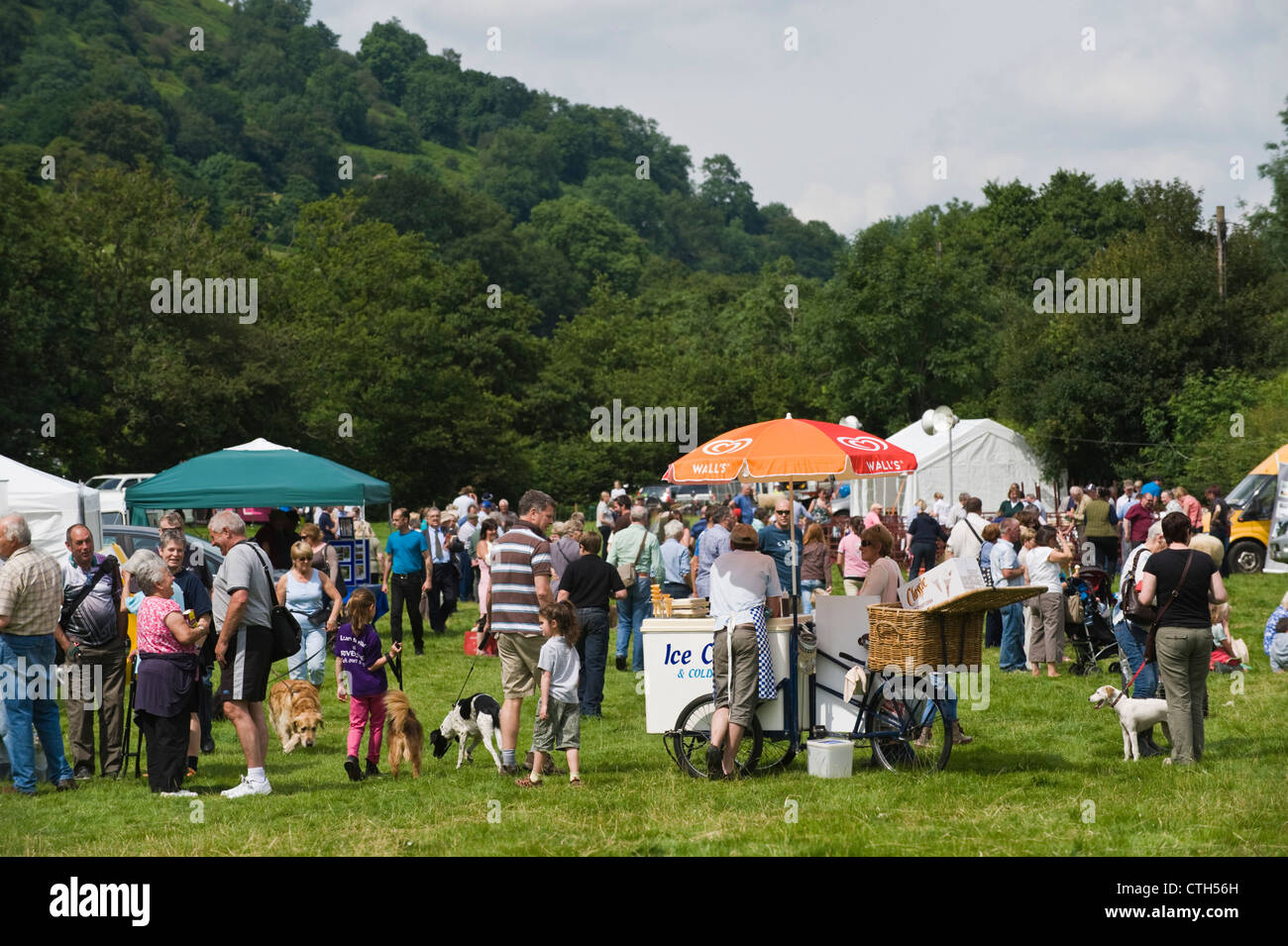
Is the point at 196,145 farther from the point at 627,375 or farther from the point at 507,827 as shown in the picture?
the point at 507,827

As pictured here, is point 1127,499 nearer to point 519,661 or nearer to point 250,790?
point 519,661

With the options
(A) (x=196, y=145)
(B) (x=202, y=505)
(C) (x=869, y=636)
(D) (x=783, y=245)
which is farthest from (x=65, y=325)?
(D) (x=783, y=245)

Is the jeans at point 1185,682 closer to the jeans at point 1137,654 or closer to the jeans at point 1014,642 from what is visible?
the jeans at point 1137,654

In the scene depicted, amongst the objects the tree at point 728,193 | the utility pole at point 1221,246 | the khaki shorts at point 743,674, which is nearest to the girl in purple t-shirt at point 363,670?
the khaki shorts at point 743,674

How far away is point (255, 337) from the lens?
46.7m

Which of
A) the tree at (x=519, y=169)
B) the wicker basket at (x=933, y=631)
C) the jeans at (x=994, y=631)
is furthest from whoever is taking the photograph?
the tree at (x=519, y=169)

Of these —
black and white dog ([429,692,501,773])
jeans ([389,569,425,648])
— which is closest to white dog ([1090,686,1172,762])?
black and white dog ([429,692,501,773])

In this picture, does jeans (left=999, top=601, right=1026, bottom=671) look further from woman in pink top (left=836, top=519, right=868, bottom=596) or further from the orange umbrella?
the orange umbrella

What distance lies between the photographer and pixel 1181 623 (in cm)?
974

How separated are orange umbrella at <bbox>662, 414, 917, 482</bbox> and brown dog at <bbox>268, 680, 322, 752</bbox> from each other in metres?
3.71

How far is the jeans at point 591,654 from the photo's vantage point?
12.4m

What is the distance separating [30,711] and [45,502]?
5628mm

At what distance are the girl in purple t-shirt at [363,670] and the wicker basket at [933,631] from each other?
3.63 m

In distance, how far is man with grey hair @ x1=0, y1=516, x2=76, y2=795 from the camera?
9.27 m
